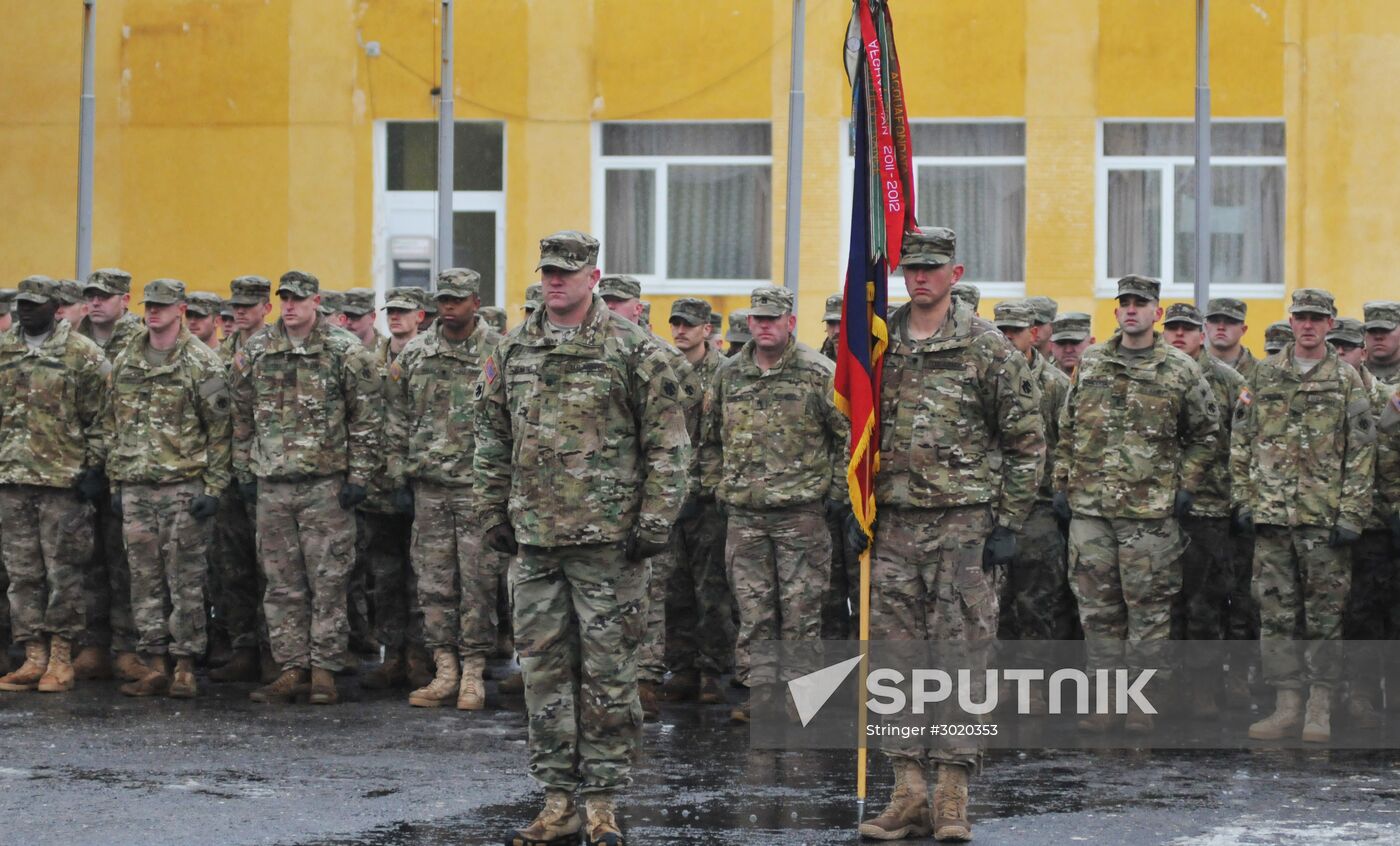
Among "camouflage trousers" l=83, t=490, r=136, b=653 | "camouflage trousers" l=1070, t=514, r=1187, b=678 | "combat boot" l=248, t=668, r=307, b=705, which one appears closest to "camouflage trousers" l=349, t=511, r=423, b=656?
"combat boot" l=248, t=668, r=307, b=705

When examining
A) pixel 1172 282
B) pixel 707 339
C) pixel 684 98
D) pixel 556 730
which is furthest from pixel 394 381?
pixel 1172 282

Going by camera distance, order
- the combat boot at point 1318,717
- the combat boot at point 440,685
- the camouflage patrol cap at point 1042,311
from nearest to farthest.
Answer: the combat boot at point 1318,717, the combat boot at point 440,685, the camouflage patrol cap at point 1042,311

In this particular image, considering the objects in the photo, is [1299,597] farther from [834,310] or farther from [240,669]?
[240,669]

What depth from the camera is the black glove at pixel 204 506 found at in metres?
12.6

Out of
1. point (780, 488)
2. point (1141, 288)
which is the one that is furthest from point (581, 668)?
point (1141, 288)

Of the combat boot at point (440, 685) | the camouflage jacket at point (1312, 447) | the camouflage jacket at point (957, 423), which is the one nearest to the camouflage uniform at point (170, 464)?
the combat boot at point (440, 685)

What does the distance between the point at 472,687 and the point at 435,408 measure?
1668 millimetres

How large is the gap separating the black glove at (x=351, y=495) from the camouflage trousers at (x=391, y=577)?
2.65ft

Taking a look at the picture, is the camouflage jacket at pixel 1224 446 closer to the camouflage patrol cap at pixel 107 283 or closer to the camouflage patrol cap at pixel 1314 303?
the camouflage patrol cap at pixel 1314 303

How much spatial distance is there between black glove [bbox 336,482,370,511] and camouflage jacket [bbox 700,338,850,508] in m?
2.13

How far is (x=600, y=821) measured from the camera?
8.62m

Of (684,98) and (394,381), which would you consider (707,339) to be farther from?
(684,98)

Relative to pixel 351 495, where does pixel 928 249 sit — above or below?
above

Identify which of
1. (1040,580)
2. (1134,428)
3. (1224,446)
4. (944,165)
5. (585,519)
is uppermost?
(944,165)
